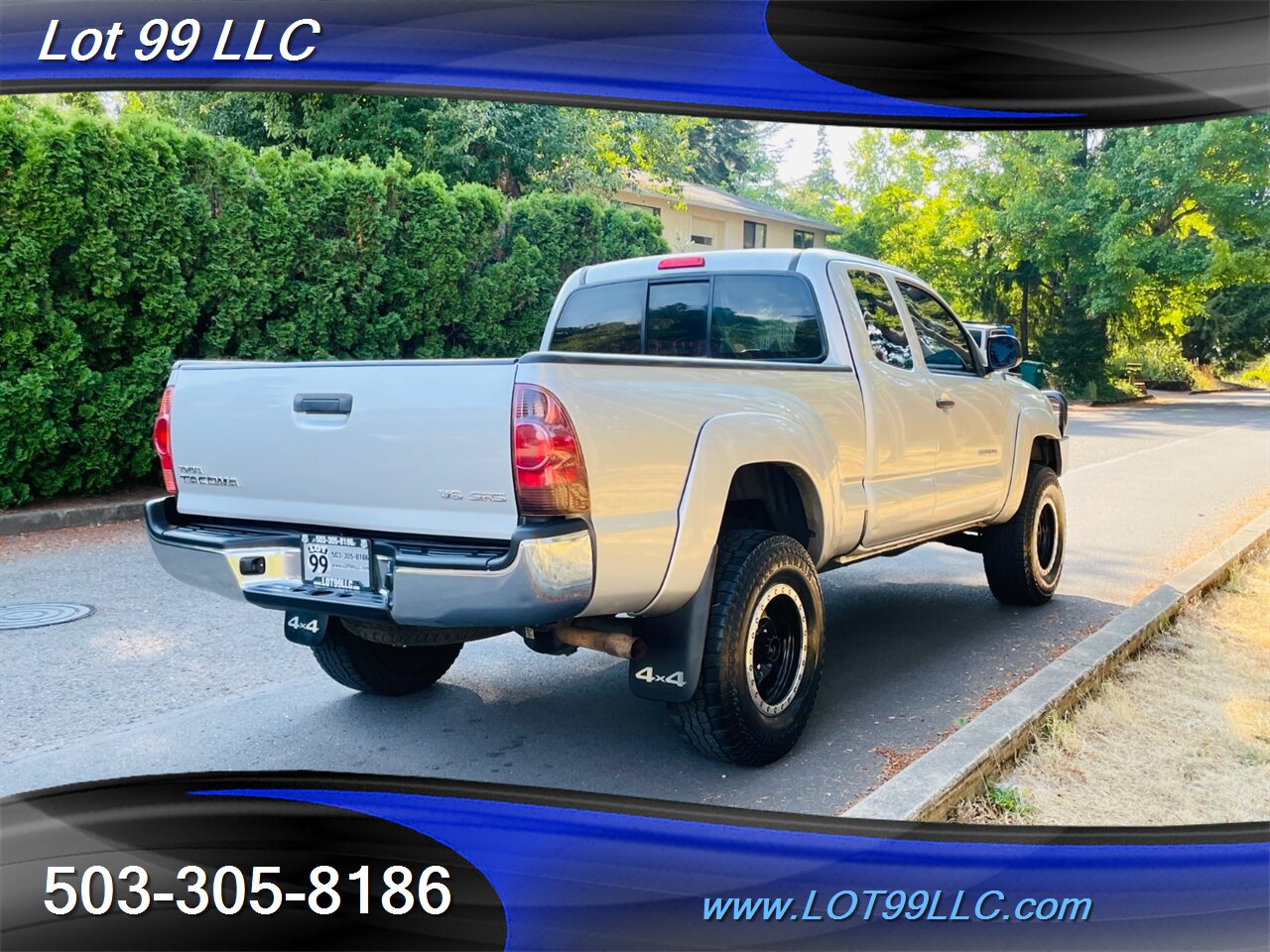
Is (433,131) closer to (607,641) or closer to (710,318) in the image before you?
(710,318)

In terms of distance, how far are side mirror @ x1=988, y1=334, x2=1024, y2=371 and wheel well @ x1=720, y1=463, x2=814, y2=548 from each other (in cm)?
226

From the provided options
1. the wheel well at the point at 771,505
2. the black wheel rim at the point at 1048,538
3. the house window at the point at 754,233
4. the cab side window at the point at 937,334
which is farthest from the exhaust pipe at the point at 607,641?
the house window at the point at 754,233

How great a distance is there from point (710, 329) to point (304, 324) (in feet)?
25.7

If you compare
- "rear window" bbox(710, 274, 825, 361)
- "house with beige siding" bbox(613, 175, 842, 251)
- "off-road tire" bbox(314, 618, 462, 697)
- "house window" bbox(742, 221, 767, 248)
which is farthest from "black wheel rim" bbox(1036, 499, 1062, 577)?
"house window" bbox(742, 221, 767, 248)

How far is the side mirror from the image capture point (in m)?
6.33

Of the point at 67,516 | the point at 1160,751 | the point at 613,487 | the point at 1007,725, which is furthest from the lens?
the point at 67,516

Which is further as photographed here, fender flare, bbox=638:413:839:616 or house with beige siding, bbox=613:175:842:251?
house with beige siding, bbox=613:175:842:251

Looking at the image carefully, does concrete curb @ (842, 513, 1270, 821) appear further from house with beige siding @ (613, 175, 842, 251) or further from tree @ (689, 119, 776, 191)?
tree @ (689, 119, 776, 191)

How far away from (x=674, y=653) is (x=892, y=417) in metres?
1.94

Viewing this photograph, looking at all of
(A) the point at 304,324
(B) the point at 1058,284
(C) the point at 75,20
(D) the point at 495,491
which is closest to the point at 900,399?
(D) the point at 495,491

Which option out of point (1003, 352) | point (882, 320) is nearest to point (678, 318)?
point (882, 320)

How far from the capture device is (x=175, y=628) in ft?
20.5

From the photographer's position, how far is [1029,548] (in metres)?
6.80

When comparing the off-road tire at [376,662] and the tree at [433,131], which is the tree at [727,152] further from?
the off-road tire at [376,662]
